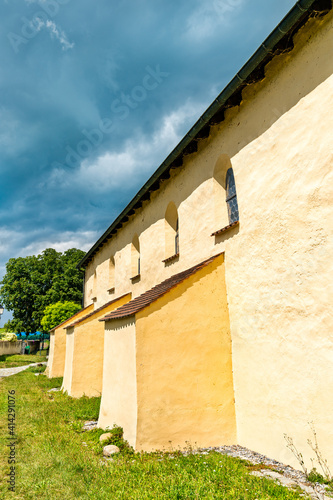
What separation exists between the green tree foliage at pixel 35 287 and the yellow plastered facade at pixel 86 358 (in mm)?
24168

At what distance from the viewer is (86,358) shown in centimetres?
1116

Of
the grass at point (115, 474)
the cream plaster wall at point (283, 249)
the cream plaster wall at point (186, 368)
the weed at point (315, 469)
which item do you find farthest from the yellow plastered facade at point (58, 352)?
the weed at point (315, 469)

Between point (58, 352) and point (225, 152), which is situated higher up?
point (225, 152)

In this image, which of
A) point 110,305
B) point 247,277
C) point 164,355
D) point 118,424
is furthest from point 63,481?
point 110,305

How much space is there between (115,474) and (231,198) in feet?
17.0

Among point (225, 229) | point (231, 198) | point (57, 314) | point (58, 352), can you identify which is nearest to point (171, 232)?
point (231, 198)

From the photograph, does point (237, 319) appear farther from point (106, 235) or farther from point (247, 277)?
point (106, 235)

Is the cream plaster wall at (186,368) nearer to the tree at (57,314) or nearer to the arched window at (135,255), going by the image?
the arched window at (135,255)

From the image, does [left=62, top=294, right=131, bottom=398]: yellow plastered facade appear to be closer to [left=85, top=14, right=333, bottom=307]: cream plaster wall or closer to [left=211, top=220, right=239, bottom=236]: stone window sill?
[left=85, top=14, right=333, bottom=307]: cream plaster wall

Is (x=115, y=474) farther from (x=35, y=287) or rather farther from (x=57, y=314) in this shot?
(x=35, y=287)

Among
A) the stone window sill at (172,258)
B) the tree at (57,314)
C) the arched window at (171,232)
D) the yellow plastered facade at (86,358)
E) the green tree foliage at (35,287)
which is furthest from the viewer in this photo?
the green tree foliage at (35,287)

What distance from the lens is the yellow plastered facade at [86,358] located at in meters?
10.8

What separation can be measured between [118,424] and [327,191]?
5.33 metres

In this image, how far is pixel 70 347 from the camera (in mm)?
11852
